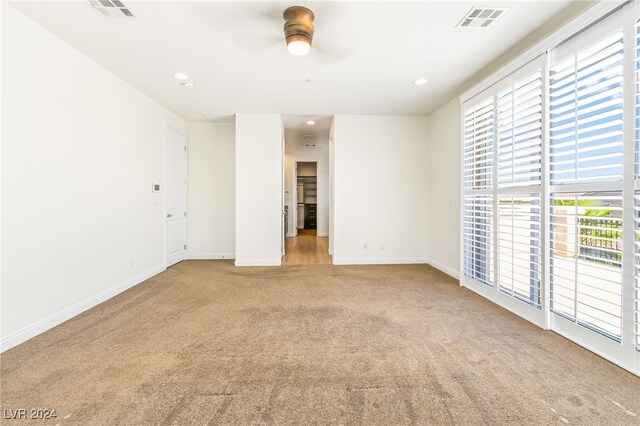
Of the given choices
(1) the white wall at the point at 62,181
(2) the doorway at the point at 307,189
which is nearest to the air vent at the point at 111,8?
(1) the white wall at the point at 62,181

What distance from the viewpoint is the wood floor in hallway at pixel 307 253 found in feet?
16.7

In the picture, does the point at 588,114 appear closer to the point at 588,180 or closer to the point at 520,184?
the point at 588,180

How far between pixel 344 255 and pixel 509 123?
319 cm

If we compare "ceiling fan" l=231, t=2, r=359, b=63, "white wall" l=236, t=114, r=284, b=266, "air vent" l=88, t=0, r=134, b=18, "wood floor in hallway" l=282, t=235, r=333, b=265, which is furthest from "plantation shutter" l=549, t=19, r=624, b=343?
"white wall" l=236, t=114, r=284, b=266

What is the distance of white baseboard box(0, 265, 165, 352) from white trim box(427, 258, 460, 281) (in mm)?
4720

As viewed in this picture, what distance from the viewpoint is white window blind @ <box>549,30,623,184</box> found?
5.90 feet

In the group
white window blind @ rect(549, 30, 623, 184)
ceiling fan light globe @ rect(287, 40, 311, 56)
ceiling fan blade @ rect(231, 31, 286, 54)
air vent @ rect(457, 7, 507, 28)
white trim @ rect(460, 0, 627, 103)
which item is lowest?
white window blind @ rect(549, 30, 623, 184)

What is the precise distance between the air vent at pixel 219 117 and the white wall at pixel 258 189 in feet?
0.80

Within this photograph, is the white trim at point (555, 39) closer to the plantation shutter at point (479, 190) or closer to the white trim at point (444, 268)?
the plantation shutter at point (479, 190)

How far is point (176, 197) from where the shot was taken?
485 cm

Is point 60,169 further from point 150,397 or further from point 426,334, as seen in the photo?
point 426,334

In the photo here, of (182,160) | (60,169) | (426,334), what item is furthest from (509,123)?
(182,160)

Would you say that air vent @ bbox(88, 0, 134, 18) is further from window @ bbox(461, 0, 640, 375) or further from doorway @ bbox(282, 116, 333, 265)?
window @ bbox(461, 0, 640, 375)

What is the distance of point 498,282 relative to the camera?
9.62 ft
